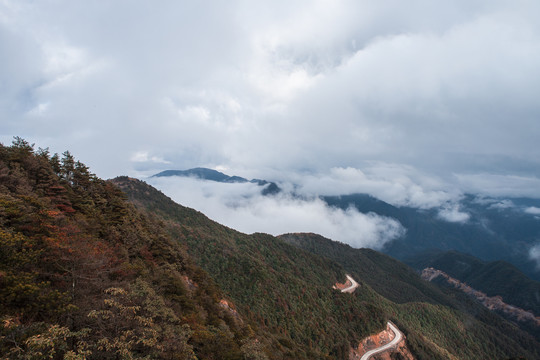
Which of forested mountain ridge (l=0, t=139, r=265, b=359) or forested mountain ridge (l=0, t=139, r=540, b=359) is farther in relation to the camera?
forested mountain ridge (l=0, t=139, r=540, b=359)

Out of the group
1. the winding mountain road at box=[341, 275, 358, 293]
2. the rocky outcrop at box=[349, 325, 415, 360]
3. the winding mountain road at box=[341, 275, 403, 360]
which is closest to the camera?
the rocky outcrop at box=[349, 325, 415, 360]

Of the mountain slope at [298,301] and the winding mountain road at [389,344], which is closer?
the mountain slope at [298,301]

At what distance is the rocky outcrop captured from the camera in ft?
245

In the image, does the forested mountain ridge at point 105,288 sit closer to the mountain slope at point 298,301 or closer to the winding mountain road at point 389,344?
the mountain slope at point 298,301

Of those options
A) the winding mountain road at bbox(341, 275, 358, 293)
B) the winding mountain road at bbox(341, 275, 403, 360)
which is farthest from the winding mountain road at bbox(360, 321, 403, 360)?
the winding mountain road at bbox(341, 275, 358, 293)

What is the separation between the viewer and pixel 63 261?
16172mm

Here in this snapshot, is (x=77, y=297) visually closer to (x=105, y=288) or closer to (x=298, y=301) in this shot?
(x=105, y=288)

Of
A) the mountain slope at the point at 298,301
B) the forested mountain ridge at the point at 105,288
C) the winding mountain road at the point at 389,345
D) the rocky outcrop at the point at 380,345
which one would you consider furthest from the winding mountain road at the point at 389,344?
the forested mountain ridge at the point at 105,288

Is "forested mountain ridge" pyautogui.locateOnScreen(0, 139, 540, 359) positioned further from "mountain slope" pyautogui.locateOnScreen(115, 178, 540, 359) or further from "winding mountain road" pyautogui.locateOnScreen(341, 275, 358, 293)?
"winding mountain road" pyautogui.locateOnScreen(341, 275, 358, 293)

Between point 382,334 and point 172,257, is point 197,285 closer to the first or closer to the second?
point 172,257

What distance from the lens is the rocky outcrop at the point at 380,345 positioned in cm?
7462

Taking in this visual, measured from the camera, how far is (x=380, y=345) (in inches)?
3243

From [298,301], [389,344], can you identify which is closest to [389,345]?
[389,344]

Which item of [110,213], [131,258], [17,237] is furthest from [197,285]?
[17,237]
